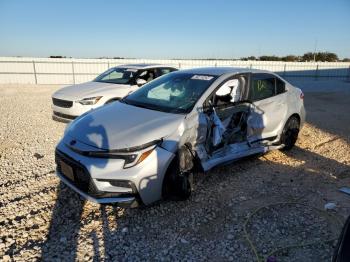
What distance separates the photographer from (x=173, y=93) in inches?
177

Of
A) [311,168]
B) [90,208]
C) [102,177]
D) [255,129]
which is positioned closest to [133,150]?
[102,177]

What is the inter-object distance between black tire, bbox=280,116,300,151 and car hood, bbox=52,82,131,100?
3.79 meters

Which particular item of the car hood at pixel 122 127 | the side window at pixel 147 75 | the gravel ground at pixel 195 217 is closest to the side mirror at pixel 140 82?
the side window at pixel 147 75

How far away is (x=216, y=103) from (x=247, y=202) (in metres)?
1.42

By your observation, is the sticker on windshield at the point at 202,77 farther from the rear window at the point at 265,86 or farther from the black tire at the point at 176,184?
the black tire at the point at 176,184

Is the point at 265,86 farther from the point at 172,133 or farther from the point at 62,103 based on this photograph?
the point at 62,103

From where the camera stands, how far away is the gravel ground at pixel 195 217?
2998 millimetres

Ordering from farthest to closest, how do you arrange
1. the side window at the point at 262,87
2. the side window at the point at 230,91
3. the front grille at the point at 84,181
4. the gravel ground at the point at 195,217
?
the side window at the point at 262,87
the side window at the point at 230,91
the front grille at the point at 84,181
the gravel ground at the point at 195,217

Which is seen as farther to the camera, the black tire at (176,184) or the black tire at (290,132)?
the black tire at (290,132)

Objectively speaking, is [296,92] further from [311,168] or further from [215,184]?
[215,184]

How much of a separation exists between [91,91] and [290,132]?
449cm

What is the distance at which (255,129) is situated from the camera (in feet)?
16.1

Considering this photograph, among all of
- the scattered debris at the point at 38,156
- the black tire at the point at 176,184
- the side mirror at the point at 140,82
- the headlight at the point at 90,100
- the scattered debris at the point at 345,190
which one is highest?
the side mirror at the point at 140,82

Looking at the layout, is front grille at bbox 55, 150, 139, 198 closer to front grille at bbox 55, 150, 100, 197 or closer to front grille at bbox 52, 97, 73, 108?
front grille at bbox 55, 150, 100, 197
